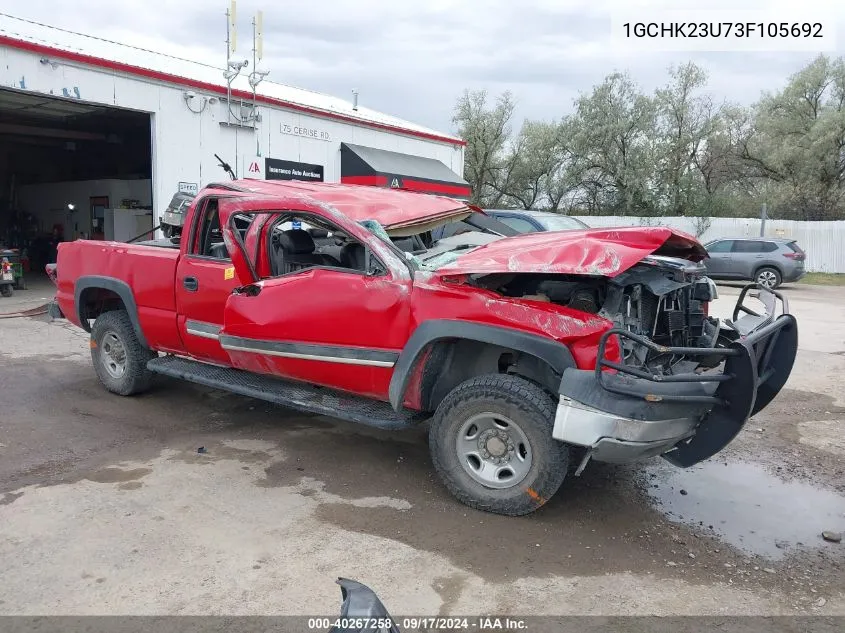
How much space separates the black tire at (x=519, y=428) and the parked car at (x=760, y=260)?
632 inches

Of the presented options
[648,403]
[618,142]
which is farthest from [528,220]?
[618,142]

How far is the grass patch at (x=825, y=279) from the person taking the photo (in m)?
21.0

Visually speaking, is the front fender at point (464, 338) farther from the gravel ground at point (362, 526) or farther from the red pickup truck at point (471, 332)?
the gravel ground at point (362, 526)

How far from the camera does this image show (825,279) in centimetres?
2216

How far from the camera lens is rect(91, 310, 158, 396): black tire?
616 cm

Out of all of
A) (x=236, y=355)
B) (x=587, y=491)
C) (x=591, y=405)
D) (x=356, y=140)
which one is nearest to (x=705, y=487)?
(x=587, y=491)

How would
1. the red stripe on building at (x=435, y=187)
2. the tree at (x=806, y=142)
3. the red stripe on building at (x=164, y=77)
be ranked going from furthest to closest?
the tree at (x=806, y=142) < the red stripe on building at (x=435, y=187) < the red stripe on building at (x=164, y=77)

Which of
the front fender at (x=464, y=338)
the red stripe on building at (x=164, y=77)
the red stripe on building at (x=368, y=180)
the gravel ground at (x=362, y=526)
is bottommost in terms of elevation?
the gravel ground at (x=362, y=526)

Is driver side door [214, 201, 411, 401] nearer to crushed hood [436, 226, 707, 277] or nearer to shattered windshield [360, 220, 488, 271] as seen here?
shattered windshield [360, 220, 488, 271]

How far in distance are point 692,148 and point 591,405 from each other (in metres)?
33.1

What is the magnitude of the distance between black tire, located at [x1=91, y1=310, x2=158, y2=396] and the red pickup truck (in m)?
0.63

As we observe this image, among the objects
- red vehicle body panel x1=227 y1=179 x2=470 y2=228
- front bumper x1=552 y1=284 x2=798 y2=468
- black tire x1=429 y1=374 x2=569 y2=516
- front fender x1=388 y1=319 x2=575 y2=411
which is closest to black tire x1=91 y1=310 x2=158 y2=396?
red vehicle body panel x1=227 y1=179 x2=470 y2=228

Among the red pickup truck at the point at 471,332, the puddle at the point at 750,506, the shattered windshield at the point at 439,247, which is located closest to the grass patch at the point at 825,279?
Answer: the puddle at the point at 750,506

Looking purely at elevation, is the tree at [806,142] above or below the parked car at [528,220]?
above
